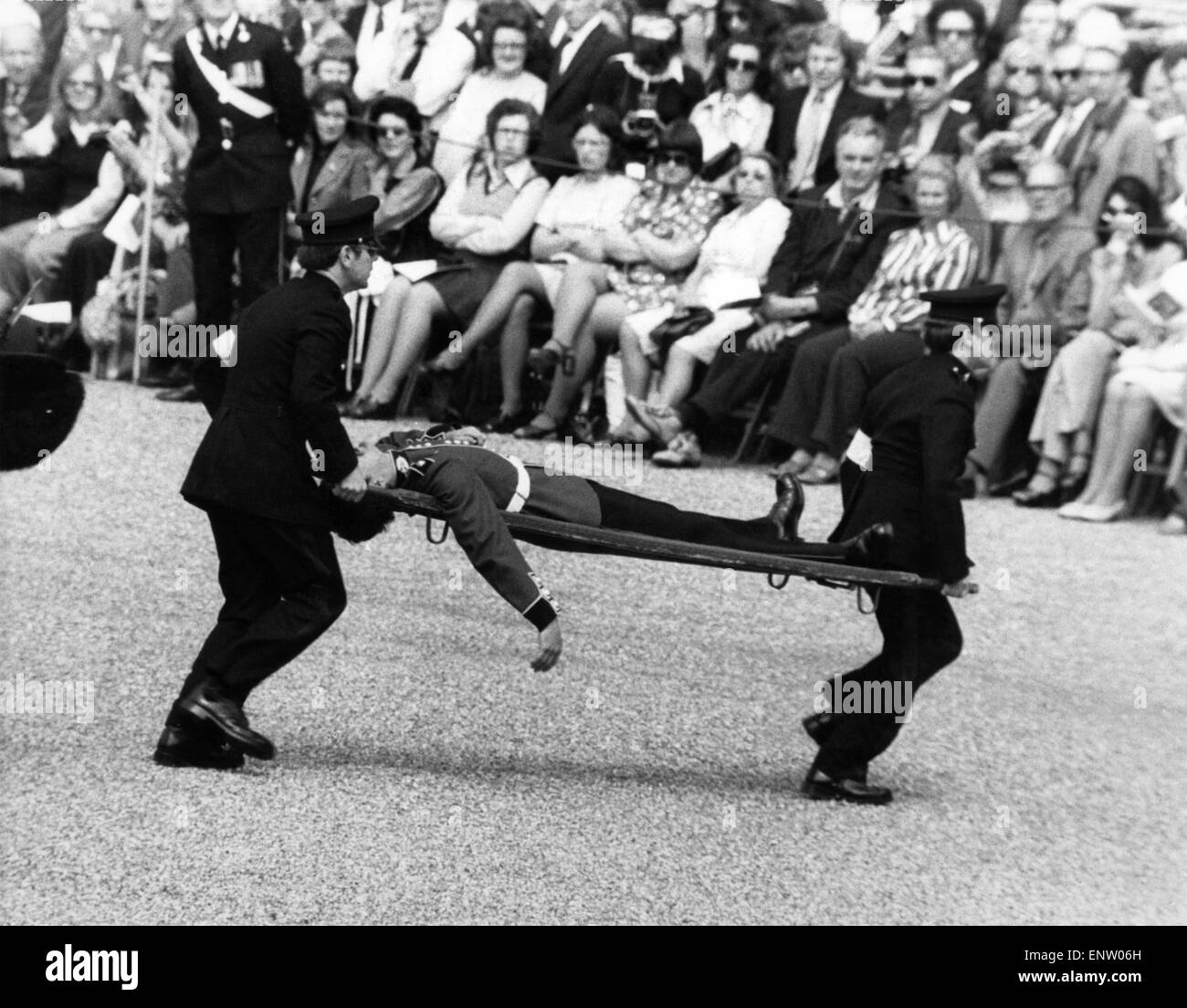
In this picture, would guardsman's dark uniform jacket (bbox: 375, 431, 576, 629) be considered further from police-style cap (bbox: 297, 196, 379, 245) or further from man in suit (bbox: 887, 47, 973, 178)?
man in suit (bbox: 887, 47, 973, 178)

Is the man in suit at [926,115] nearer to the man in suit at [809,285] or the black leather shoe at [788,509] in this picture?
the man in suit at [809,285]

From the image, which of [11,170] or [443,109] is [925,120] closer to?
[443,109]

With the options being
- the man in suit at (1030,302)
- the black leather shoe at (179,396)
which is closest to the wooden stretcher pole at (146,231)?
the black leather shoe at (179,396)

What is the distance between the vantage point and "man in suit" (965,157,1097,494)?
11.3 m

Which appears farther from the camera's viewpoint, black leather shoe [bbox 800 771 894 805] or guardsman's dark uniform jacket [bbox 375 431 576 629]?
black leather shoe [bbox 800 771 894 805]

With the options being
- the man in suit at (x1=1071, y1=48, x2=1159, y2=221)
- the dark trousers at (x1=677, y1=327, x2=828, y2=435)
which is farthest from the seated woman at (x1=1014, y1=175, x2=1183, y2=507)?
the dark trousers at (x1=677, y1=327, x2=828, y2=435)

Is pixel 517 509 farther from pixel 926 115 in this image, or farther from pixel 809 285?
pixel 926 115

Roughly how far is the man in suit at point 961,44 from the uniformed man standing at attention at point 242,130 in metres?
3.30

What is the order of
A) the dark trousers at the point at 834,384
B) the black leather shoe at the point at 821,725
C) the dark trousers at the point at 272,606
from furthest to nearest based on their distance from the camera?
the dark trousers at the point at 834,384 → the black leather shoe at the point at 821,725 → the dark trousers at the point at 272,606

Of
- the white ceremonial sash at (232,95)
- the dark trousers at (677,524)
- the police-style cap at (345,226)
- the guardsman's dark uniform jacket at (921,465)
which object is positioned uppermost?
the police-style cap at (345,226)

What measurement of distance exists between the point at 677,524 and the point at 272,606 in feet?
4.37

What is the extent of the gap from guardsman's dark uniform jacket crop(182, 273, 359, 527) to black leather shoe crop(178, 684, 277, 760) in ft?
1.83

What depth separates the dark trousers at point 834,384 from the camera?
441 inches

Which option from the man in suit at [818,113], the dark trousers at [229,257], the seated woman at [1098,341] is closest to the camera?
the seated woman at [1098,341]
